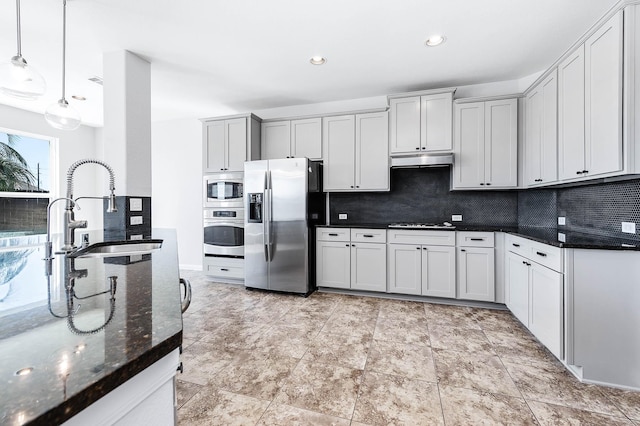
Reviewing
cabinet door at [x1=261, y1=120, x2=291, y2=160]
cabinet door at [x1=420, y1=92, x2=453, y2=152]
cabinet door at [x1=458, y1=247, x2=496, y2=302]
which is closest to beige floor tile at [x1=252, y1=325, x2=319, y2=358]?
cabinet door at [x1=458, y1=247, x2=496, y2=302]

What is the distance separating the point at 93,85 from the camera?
12.1 feet

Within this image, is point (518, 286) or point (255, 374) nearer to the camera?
point (255, 374)

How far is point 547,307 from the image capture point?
2170 millimetres

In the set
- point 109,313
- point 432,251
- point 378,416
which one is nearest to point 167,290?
point 109,313

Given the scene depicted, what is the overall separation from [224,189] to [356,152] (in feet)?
6.55

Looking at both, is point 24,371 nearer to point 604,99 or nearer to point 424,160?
point 604,99

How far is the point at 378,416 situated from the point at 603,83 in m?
2.65

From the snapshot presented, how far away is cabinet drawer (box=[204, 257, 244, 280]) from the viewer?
413 cm

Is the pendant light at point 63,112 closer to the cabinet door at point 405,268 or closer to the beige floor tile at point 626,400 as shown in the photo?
the cabinet door at point 405,268

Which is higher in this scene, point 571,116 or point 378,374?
point 571,116

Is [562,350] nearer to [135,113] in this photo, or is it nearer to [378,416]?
[378,416]

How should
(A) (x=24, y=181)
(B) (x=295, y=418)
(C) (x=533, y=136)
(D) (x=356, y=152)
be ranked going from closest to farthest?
(B) (x=295, y=418)
(C) (x=533, y=136)
(D) (x=356, y=152)
(A) (x=24, y=181)

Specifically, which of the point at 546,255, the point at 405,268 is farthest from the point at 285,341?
the point at 546,255

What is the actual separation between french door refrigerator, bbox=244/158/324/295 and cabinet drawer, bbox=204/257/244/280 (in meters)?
0.22
